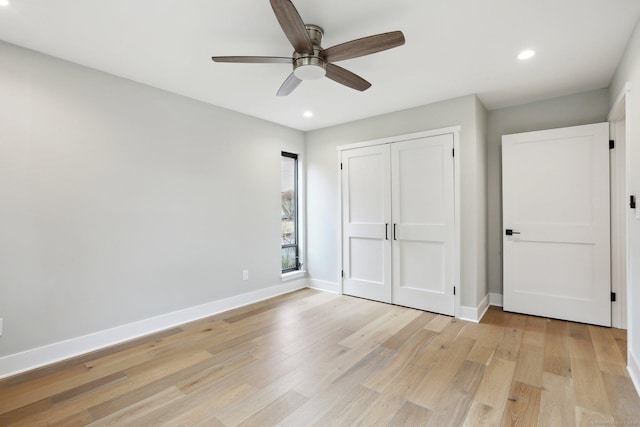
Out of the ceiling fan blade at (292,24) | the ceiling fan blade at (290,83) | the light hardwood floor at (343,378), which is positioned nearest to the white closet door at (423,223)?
the light hardwood floor at (343,378)

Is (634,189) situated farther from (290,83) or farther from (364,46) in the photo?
(290,83)

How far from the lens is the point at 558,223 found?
3281mm

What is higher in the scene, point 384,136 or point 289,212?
point 384,136

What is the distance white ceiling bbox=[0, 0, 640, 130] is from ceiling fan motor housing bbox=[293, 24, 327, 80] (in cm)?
8

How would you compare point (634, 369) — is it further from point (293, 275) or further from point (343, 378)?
point (293, 275)

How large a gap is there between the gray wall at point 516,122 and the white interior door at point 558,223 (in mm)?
206

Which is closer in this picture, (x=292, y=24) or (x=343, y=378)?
(x=292, y=24)

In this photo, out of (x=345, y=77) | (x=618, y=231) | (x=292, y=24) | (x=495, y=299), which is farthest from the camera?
(x=495, y=299)

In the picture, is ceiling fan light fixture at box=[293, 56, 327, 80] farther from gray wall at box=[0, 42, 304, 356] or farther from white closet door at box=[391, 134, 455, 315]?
white closet door at box=[391, 134, 455, 315]

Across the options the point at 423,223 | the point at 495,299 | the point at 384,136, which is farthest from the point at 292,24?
the point at 495,299

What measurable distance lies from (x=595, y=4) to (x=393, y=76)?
1416 mm

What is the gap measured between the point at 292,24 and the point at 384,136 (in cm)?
251

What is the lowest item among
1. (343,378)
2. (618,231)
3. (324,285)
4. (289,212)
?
(343,378)

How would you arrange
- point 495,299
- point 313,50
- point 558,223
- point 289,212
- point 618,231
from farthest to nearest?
Answer: 1. point 289,212
2. point 495,299
3. point 558,223
4. point 618,231
5. point 313,50
